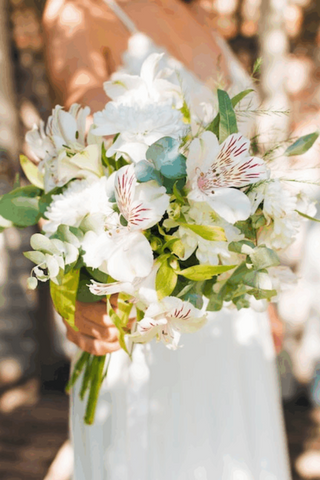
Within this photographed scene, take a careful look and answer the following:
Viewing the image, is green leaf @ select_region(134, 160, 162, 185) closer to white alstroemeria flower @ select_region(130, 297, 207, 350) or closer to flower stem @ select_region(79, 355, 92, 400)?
white alstroemeria flower @ select_region(130, 297, 207, 350)

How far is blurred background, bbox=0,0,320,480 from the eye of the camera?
8.76 ft

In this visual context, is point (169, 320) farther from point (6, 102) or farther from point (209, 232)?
point (6, 102)

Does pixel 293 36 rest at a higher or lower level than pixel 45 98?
higher

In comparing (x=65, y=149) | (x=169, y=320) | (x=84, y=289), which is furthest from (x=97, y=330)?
(x=65, y=149)

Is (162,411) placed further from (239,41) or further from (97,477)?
(239,41)

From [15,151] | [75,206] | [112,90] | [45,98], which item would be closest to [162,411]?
[75,206]

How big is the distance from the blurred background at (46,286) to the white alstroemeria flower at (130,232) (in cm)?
215

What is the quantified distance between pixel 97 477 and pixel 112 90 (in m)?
0.84

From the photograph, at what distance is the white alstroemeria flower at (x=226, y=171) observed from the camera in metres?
0.66

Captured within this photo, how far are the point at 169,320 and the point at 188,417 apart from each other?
0.46m

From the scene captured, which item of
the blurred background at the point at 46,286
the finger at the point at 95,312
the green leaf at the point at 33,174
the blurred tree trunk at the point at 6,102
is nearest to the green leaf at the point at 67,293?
the finger at the point at 95,312

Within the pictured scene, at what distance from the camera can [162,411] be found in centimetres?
111

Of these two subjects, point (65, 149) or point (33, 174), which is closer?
point (65, 149)

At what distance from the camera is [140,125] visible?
2.37 ft
